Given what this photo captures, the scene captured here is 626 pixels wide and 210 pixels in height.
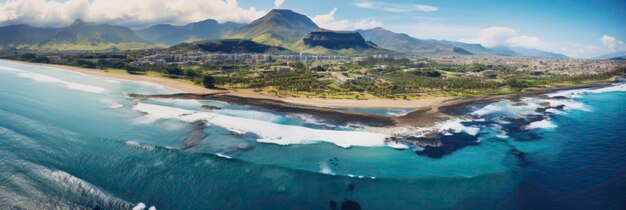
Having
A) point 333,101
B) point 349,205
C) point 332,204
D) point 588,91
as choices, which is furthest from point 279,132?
point 588,91

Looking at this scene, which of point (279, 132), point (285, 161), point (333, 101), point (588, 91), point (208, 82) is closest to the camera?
point (285, 161)

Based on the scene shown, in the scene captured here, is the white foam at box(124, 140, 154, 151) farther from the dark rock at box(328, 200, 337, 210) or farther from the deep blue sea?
the dark rock at box(328, 200, 337, 210)

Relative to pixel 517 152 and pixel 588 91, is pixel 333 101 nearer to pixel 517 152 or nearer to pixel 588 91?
pixel 517 152

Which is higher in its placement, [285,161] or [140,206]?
[285,161]

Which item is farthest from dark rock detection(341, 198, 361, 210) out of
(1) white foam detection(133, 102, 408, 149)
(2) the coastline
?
(2) the coastline

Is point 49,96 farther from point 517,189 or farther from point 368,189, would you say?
point 517,189

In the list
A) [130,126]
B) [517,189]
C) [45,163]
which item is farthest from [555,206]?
[130,126]
